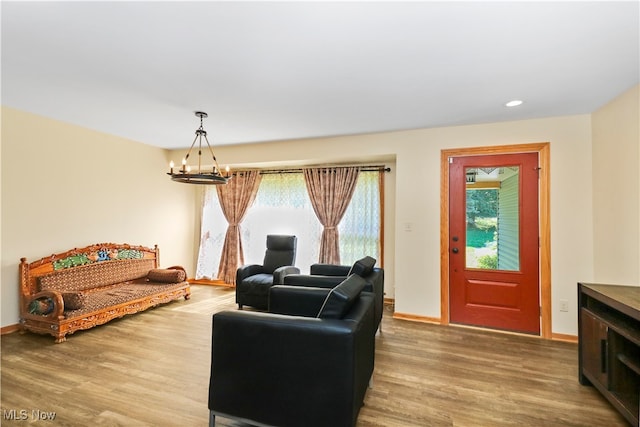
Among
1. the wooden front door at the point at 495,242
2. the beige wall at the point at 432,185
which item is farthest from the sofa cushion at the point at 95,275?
the wooden front door at the point at 495,242

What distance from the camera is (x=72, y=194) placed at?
156 inches

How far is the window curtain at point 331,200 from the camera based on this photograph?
15.8 feet

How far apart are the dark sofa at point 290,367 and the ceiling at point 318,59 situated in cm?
168

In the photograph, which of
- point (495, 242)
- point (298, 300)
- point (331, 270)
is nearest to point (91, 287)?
point (298, 300)

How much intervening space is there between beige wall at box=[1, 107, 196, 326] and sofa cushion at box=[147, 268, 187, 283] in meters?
0.67

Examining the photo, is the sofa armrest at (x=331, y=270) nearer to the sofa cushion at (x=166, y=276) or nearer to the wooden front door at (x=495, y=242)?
the wooden front door at (x=495, y=242)

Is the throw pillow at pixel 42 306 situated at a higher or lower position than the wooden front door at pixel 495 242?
lower

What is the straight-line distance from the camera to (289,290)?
2.81 m

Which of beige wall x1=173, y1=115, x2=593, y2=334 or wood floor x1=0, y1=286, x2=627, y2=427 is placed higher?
beige wall x1=173, y1=115, x2=593, y2=334

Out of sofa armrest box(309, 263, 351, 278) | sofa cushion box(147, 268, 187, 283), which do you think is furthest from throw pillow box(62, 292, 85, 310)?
sofa armrest box(309, 263, 351, 278)

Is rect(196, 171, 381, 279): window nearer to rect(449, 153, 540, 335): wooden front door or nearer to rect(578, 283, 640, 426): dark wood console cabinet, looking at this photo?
rect(449, 153, 540, 335): wooden front door

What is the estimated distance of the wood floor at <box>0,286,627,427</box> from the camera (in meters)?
1.97

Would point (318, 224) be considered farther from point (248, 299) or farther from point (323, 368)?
point (323, 368)

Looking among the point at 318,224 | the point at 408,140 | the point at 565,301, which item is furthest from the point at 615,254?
the point at 318,224
